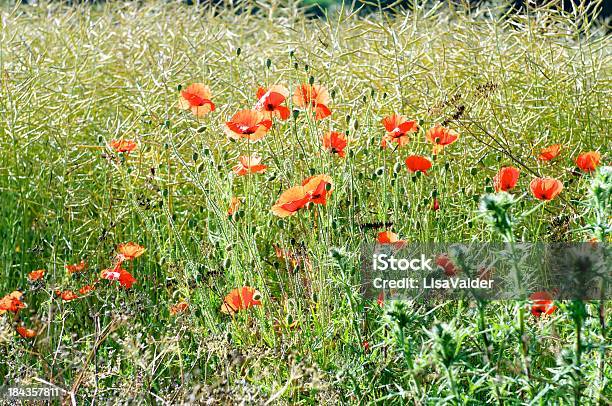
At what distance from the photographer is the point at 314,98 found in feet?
7.53

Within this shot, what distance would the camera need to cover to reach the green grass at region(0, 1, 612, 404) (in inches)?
84.8

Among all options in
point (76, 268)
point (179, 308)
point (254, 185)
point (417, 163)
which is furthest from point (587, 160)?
point (76, 268)

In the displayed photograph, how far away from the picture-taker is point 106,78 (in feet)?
13.3

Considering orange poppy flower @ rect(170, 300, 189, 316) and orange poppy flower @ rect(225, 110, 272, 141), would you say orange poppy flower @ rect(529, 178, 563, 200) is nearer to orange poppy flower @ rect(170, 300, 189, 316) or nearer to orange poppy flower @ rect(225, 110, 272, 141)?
orange poppy flower @ rect(225, 110, 272, 141)

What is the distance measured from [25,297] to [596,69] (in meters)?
2.28

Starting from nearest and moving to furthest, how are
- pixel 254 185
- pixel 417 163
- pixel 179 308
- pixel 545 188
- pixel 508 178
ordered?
1. pixel 545 188
2. pixel 508 178
3. pixel 417 163
4. pixel 179 308
5. pixel 254 185

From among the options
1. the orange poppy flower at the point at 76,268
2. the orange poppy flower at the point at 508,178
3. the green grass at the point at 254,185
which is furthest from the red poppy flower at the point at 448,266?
the orange poppy flower at the point at 76,268

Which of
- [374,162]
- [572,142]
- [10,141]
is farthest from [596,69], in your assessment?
[10,141]

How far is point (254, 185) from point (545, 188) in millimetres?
981

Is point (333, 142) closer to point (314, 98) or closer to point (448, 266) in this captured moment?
point (314, 98)

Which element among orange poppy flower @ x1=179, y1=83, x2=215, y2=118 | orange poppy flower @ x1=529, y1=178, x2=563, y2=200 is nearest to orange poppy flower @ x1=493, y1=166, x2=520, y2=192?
orange poppy flower @ x1=529, y1=178, x2=563, y2=200

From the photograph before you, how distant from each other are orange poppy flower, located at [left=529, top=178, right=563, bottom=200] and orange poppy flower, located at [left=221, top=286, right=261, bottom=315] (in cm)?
69

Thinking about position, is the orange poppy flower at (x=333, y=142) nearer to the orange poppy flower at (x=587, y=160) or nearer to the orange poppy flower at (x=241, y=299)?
the orange poppy flower at (x=241, y=299)

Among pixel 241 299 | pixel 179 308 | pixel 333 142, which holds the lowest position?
pixel 179 308
